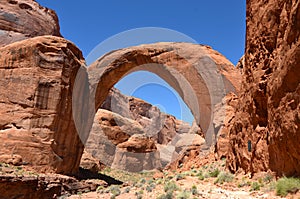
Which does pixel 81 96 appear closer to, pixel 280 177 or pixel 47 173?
pixel 47 173

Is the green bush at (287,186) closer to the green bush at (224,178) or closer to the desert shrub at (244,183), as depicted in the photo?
the desert shrub at (244,183)

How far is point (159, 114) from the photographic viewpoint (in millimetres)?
58594

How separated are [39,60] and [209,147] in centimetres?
1115

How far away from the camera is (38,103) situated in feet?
50.2

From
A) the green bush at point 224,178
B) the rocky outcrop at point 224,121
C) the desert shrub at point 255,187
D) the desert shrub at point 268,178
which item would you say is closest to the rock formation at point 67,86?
the rocky outcrop at point 224,121

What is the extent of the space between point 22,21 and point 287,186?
3119 centimetres

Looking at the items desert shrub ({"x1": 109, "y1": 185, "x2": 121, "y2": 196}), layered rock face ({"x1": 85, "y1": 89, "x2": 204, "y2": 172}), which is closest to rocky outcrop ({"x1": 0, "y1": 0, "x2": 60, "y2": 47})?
layered rock face ({"x1": 85, "y1": 89, "x2": 204, "y2": 172})

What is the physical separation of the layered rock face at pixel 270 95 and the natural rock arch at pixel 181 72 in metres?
6.82

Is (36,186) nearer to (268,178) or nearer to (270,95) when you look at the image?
(268,178)

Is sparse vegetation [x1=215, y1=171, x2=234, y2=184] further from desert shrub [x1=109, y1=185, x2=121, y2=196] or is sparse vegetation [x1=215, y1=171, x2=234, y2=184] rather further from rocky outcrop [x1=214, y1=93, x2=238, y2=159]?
rocky outcrop [x1=214, y1=93, x2=238, y2=159]

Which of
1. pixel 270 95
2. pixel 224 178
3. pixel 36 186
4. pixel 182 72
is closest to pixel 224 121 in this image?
pixel 182 72

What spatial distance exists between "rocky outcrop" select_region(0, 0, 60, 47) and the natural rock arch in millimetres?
12478

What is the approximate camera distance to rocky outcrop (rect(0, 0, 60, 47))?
27.8 meters

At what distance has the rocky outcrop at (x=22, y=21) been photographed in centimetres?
2780
